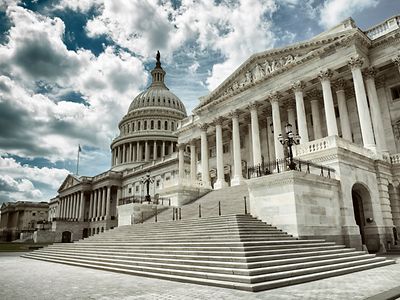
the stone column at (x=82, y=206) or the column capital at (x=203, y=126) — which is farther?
the stone column at (x=82, y=206)

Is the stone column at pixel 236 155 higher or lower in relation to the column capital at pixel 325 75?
lower

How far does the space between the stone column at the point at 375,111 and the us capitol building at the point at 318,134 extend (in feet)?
0.30

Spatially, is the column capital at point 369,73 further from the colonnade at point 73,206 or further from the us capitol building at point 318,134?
the colonnade at point 73,206

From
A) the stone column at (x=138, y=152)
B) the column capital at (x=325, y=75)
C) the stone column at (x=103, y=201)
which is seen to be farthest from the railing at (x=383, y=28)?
the stone column at (x=138, y=152)

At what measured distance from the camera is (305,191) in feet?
60.2

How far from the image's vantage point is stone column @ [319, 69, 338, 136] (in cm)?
2862

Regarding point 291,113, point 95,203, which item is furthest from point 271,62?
point 95,203

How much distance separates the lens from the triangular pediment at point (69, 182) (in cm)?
9244

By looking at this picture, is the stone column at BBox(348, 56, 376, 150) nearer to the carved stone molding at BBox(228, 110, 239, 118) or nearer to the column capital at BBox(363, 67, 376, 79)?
the column capital at BBox(363, 67, 376, 79)

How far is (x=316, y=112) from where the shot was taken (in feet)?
114

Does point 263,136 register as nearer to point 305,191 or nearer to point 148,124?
point 305,191

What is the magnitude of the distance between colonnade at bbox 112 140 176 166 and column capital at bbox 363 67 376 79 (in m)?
74.0

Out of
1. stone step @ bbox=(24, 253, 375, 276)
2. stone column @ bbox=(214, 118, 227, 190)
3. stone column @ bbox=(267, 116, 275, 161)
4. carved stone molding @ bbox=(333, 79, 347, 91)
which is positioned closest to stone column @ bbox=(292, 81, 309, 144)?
carved stone molding @ bbox=(333, 79, 347, 91)

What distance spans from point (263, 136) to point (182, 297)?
34.9 metres
